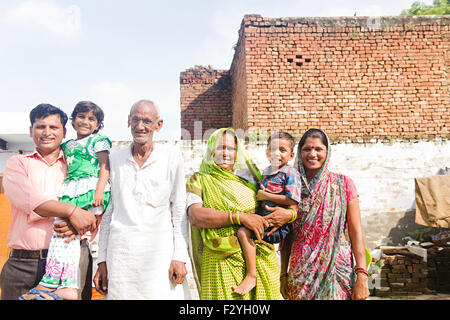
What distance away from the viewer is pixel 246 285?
2.30m

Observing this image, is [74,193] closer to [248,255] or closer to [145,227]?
[145,227]

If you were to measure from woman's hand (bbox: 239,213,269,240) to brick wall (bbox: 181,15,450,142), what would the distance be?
4802mm

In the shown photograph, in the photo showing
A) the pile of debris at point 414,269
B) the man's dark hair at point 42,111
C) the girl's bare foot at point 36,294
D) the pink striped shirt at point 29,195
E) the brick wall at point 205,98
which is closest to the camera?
the girl's bare foot at point 36,294

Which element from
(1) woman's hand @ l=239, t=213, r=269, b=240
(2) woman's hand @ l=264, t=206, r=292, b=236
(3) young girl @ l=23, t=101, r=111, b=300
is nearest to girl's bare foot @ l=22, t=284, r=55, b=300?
(3) young girl @ l=23, t=101, r=111, b=300

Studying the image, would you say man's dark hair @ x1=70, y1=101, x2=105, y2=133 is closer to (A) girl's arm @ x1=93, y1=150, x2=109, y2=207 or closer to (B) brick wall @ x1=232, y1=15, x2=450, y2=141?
(A) girl's arm @ x1=93, y1=150, x2=109, y2=207

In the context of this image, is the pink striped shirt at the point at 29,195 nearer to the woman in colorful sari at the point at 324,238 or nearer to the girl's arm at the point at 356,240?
the woman in colorful sari at the point at 324,238

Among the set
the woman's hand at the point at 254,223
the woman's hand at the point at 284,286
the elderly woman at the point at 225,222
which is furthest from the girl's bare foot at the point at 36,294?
the woman's hand at the point at 284,286

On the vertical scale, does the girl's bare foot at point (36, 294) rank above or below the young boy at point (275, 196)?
below

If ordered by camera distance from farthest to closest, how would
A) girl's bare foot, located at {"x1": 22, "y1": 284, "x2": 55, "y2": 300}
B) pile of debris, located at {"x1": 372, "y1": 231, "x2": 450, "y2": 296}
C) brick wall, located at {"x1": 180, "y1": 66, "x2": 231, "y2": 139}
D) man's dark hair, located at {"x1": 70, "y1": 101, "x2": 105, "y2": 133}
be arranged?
brick wall, located at {"x1": 180, "y1": 66, "x2": 231, "y2": 139} → pile of debris, located at {"x1": 372, "y1": 231, "x2": 450, "y2": 296} → man's dark hair, located at {"x1": 70, "y1": 101, "x2": 105, "y2": 133} → girl's bare foot, located at {"x1": 22, "y1": 284, "x2": 55, "y2": 300}

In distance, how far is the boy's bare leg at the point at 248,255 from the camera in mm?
2316

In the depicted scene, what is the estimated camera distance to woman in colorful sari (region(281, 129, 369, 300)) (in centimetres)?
235

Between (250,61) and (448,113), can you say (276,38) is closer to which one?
(250,61)

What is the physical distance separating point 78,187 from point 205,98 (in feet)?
28.9

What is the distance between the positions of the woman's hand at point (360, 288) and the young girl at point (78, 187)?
1768 mm
